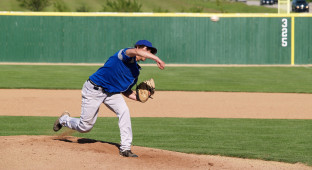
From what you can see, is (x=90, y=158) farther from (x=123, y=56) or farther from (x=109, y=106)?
(x=123, y=56)

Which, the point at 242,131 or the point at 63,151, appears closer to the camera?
the point at 63,151

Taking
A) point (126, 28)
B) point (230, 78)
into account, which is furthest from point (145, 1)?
point (230, 78)

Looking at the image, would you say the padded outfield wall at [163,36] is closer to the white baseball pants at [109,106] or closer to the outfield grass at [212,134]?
the outfield grass at [212,134]

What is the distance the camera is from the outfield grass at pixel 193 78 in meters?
19.8

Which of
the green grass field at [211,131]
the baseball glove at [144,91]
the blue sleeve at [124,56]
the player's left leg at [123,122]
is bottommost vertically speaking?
the green grass field at [211,131]

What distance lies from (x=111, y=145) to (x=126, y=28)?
72.6 ft

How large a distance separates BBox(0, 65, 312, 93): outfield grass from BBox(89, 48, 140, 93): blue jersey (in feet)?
37.0

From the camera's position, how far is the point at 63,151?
26.0 feet

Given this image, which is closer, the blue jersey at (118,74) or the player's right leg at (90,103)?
the blue jersey at (118,74)

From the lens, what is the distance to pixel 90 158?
25.3ft

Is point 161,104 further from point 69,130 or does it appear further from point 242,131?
point 69,130

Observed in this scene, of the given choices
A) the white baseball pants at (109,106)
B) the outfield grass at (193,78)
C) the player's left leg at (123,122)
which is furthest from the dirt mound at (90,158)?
the outfield grass at (193,78)

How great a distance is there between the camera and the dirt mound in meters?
7.45

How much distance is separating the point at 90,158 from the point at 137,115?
20.1ft
